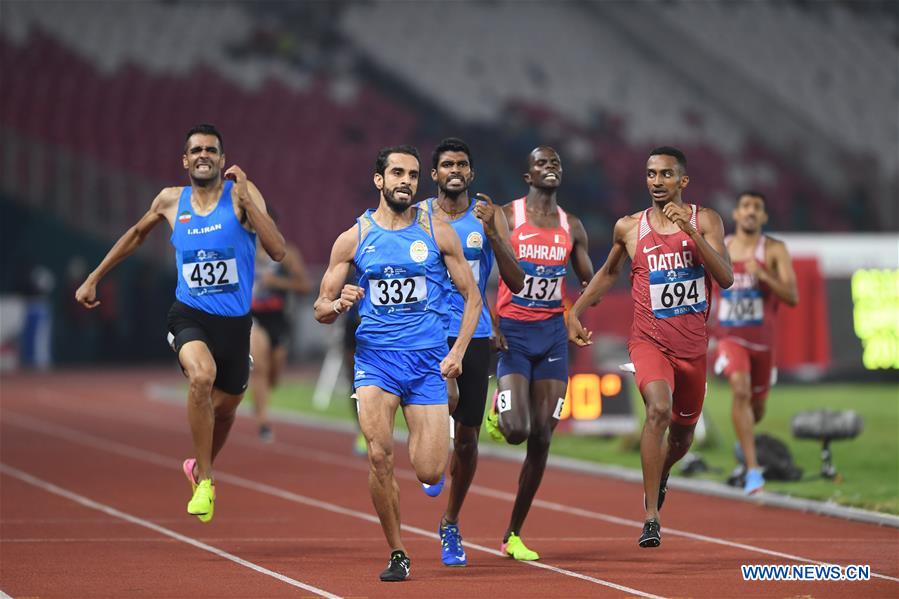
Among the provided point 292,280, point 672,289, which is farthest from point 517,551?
point 292,280

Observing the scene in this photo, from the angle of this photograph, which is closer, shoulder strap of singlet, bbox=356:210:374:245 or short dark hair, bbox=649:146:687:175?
shoulder strap of singlet, bbox=356:210:374:245

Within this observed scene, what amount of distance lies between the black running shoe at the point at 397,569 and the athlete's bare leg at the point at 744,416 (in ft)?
16.1

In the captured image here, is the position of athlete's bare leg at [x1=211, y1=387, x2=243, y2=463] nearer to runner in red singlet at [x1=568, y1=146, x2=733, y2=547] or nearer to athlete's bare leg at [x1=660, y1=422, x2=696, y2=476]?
runner in red singlet at [x1=568, y1=146, x2=733, y2=547]

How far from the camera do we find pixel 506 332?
8.90 meters

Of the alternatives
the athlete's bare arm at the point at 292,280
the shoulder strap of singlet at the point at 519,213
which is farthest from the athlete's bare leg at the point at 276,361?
the shoulder strap of singlet at the point at 519,213

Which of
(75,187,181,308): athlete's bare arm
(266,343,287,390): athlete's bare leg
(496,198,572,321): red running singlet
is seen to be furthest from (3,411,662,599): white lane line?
(75,187,181,308): athlete's bare arm

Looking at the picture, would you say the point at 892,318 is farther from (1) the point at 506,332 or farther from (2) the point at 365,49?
(2) the point at 365,49

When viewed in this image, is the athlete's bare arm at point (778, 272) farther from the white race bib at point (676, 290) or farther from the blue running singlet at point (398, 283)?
the blue running singlet at point (398, 283)

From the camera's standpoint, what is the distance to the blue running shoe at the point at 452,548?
325 inches

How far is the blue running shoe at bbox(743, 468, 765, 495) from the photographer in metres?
11.6

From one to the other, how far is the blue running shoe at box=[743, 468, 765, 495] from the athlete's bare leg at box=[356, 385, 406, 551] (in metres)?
4.68

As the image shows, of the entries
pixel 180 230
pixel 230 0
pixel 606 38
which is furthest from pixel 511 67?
pixel 180 230

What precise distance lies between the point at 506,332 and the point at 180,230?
2.00m

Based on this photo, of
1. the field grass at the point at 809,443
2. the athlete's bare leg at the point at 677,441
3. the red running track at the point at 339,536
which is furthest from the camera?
the field grass at the point at 809,443
